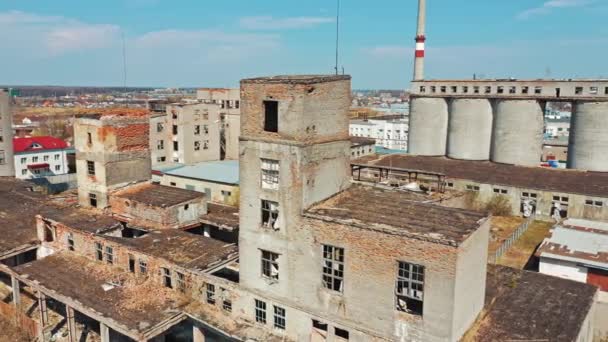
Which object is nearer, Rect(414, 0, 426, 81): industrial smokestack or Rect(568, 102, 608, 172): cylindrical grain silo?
Rect(568, 102, 608, 172): cylindrical grain silo

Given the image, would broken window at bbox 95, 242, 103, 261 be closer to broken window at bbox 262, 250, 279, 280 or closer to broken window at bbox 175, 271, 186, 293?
broken window at bbox 175, 271, 186, 293

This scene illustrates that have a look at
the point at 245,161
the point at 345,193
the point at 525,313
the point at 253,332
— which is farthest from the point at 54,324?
the point at 525,313

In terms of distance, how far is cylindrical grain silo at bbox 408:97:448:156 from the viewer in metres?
58.4

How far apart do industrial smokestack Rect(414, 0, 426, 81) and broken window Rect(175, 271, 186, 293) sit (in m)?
52.4

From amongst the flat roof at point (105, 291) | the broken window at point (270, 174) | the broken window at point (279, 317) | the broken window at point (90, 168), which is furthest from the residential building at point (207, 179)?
the broken window at point (270, 174)

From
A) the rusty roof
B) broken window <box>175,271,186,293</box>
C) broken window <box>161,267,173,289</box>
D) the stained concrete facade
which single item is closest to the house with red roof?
the stained concrete facade

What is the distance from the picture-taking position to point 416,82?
2359 inches

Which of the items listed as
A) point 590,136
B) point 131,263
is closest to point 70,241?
point 131,263

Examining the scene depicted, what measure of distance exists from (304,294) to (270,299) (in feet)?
5.87

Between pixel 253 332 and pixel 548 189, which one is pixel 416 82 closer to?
pixel 548 189

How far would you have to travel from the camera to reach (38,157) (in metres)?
62.0

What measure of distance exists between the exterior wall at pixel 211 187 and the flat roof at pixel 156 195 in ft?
42.3

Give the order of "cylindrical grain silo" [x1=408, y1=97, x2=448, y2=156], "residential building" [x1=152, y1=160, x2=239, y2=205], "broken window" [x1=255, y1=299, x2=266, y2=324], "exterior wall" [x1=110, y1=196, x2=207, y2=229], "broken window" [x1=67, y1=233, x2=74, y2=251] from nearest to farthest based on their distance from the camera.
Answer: "broken window" [x1=255, y1=299, x2=266, y2=324] < "broken window" [x1=67, y1=233, x2=74, y2=251] < "exterior wall" [x1=110, y1=196, x2=207, y2=229] < "residential building" [x1=152, y1=160, x2=239, y2=205] < "cylindrical grain silo" [x1=408, y1=97, x2=448, y2=156]

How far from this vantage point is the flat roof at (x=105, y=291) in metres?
19.9
